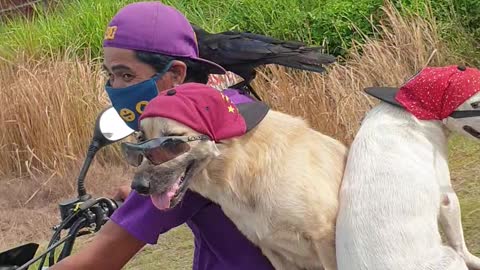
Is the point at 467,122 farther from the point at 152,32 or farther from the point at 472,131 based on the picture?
the point at 152,32

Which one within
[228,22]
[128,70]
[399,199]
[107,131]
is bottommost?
[228,22]

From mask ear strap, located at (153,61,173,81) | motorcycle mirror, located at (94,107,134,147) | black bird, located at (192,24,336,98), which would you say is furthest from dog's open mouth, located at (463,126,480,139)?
motorcycle mirror, located at (94,107,134,147)

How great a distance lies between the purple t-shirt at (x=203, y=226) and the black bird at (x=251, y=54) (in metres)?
0.10

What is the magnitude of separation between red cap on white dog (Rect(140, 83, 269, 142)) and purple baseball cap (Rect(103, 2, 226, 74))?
10.1 inches

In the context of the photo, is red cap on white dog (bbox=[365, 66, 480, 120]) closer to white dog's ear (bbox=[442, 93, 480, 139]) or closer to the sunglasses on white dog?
white dog's ear (bbox=[442, 93, 480, 139])

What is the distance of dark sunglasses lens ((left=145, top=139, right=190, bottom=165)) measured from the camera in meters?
2.22

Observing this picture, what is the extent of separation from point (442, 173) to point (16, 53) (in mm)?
8074

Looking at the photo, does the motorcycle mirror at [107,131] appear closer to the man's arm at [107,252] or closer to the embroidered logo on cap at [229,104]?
the man's arm at [107,252]

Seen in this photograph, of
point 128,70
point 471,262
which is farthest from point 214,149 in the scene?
point 471,262

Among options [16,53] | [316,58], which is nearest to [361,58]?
[16,53]

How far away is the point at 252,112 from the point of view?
8.18 feet

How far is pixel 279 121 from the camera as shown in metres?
2.64

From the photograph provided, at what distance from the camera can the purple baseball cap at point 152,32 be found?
249 cm

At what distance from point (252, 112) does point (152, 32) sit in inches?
14.5
